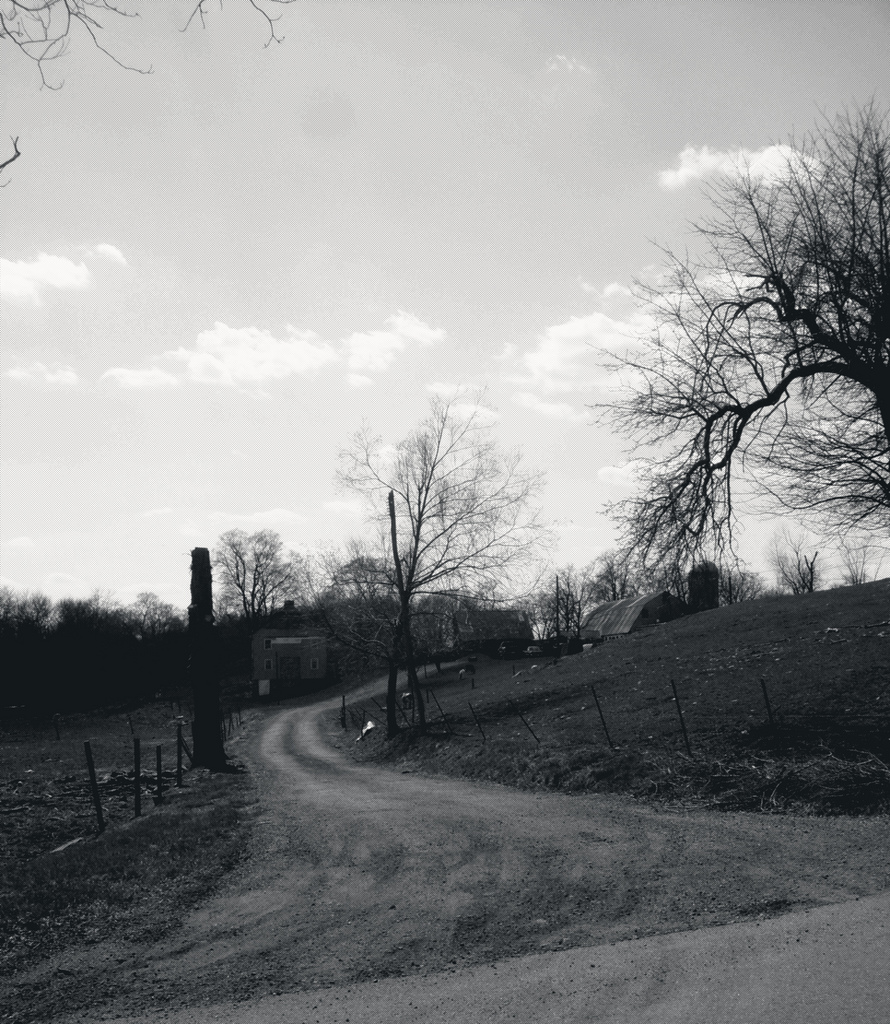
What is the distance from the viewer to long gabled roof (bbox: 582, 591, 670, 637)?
62.4 meters

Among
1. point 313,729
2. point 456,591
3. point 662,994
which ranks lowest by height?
point 313,729

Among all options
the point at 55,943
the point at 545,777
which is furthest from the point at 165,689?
the point at 55,943

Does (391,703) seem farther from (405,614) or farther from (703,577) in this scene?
(703,577)

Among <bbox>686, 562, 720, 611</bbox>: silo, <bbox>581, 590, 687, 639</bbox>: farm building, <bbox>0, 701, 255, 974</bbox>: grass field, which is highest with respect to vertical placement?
<bbox>686, 562, 720, 611</bbox>: silo

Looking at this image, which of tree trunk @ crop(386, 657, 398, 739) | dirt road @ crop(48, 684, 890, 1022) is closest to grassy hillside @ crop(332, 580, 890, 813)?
tree trunk @ crop(386, 657, 398, 739)

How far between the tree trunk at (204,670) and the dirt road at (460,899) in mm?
10579

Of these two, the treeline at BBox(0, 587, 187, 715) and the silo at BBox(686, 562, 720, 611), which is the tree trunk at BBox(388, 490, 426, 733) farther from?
the treeline at BBox(0, 587, 187, 715)

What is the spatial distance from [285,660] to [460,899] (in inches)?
3114

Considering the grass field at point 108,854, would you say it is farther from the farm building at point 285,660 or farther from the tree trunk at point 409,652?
the farm building at point 285,660

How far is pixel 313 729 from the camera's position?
145 feet

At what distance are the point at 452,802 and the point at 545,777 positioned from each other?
2.60 metres

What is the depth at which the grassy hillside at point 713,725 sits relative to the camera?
11.9m

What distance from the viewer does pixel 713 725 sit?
52.4 ft

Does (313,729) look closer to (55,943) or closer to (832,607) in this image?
(832,607)
